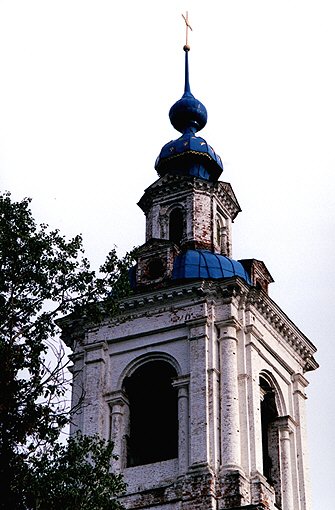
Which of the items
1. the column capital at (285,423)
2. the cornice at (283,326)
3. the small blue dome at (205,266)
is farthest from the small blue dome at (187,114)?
the column capital at (285,423)

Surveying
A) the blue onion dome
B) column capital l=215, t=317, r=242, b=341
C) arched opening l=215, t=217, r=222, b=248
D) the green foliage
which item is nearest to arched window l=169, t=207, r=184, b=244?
arched opening l=215, t=217, r=222, b=248

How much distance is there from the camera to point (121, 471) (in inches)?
846

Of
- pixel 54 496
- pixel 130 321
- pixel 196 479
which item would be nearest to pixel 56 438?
pixel 54 496

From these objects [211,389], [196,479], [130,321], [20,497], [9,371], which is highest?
[130,321]

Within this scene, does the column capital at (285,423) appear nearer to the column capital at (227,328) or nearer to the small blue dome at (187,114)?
the column capital at (227,328)

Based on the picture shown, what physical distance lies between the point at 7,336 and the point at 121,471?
726 cm

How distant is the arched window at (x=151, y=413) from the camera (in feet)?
72.5

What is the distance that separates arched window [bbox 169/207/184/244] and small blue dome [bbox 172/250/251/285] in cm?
99

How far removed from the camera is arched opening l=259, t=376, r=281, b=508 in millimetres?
22562

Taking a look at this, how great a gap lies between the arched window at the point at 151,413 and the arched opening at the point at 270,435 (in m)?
1.62

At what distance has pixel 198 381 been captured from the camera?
853 inches

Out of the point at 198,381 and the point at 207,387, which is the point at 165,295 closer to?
the point at 198,381

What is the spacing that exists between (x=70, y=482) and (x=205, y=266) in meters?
8.73

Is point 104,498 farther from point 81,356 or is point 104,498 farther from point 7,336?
point 81,356
